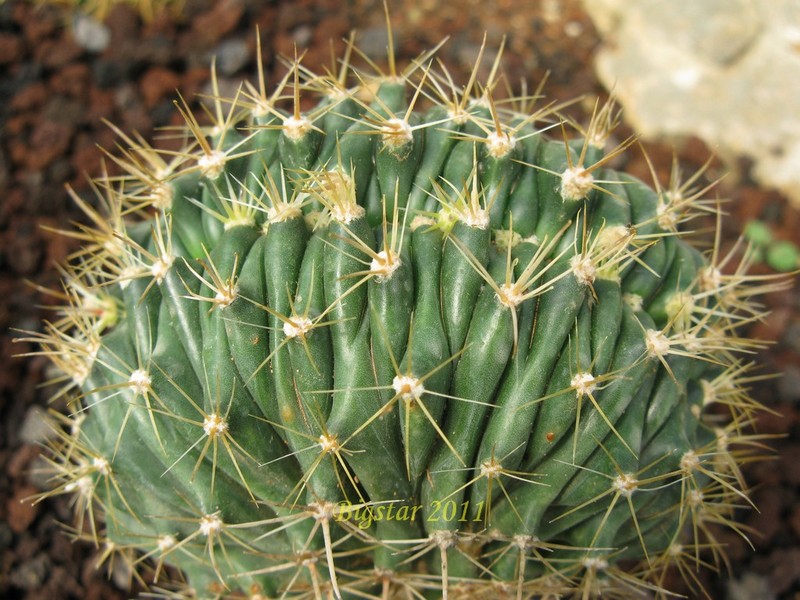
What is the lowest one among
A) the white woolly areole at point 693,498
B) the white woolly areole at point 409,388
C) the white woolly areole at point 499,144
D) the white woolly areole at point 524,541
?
the white woolly areole at point 693,498

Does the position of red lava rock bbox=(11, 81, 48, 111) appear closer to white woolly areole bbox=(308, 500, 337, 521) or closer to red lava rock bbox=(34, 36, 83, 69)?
red lava rock bbox=(34, 36, 83, 69)

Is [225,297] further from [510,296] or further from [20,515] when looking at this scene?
[20,515]

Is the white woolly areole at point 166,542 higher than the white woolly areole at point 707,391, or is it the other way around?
→ the white woolly areole at point 707,391

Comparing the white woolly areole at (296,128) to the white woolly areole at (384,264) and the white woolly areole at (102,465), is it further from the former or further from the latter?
the white woolly areole at (102,465)

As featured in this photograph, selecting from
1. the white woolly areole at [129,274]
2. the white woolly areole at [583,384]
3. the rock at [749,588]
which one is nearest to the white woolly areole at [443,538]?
the white woolly areole at [583,384]

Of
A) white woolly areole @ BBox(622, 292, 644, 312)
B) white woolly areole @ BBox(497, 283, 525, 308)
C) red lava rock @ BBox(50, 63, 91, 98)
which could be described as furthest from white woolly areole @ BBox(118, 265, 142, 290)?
red lava rock @ BBox(50, 63, 91, 98)

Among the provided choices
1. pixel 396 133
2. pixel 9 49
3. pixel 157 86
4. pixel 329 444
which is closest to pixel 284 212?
pixel 396 133

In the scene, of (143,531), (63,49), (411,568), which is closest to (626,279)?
(411,568)

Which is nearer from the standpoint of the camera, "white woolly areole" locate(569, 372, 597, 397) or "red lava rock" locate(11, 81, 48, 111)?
"white woolly areole" locate(569, 372, 597, 397)
